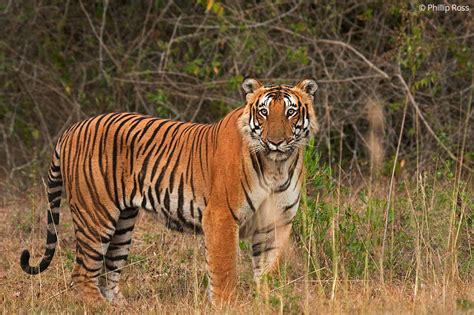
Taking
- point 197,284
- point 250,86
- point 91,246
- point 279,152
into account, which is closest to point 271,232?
point 279,152

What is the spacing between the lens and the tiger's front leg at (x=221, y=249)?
18.9 ft

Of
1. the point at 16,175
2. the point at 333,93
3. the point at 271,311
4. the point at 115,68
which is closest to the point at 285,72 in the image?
the point at 333,93

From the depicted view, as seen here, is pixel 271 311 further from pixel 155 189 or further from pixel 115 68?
pixel 115 68

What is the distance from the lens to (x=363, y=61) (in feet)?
33.1

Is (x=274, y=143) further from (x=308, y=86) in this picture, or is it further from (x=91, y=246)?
(x=91, y=246)

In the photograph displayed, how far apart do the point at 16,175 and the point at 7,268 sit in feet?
11.5

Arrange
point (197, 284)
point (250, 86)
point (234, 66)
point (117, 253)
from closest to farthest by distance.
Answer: point (197, 284), point (250, 86), point (117, 253), point (234, 66)

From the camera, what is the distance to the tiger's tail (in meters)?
6.21

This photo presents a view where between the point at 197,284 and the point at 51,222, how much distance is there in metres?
1.34

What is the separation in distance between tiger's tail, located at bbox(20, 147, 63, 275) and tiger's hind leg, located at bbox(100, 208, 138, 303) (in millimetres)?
387

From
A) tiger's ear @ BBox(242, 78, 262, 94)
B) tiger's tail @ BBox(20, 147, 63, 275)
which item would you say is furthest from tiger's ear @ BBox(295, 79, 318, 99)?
tiger's tail @ BBox(20, 147, 63, 275)

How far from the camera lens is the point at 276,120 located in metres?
5.69

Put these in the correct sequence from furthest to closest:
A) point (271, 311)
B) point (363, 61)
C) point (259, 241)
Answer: point (363, 61) < point (259, 241) < point (271, 311)

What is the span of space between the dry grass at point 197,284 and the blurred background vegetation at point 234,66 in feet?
7.14
